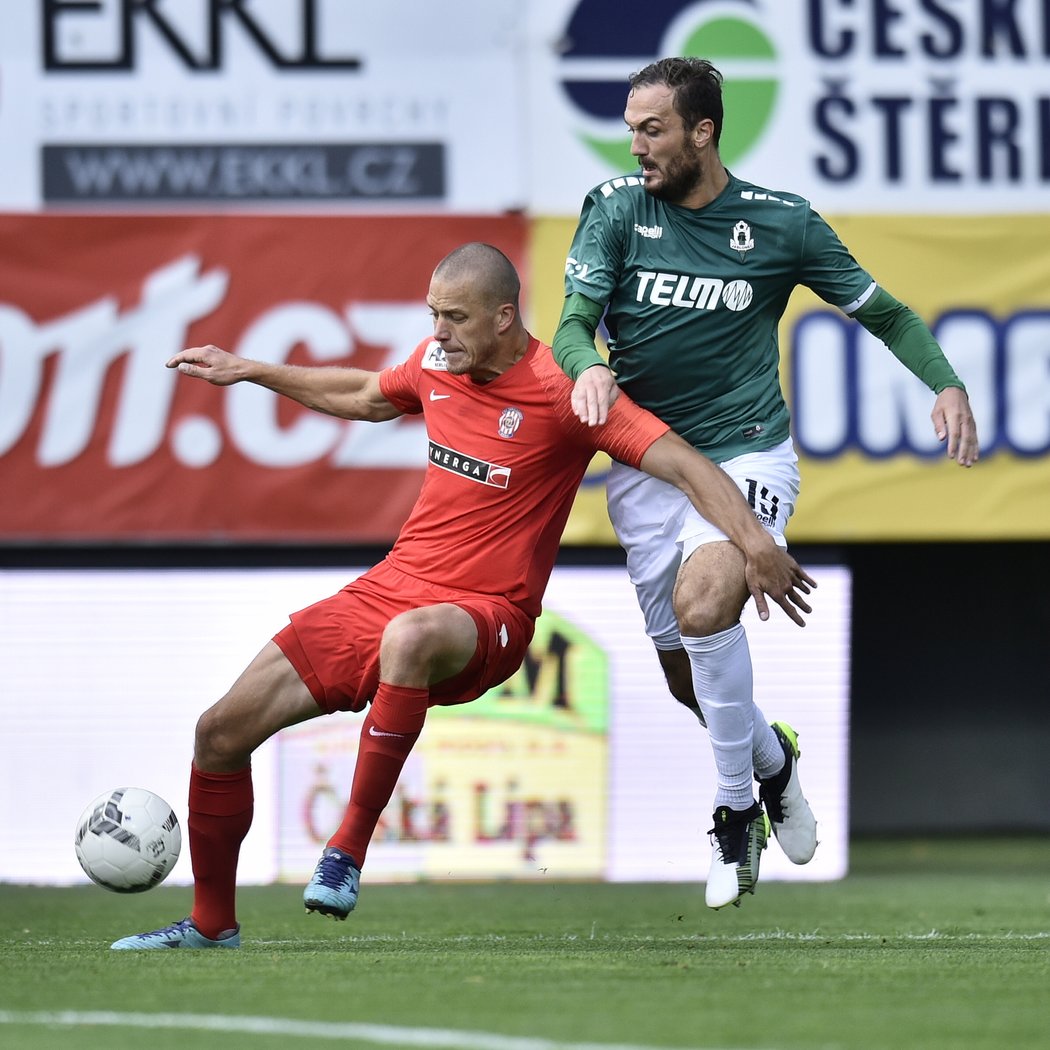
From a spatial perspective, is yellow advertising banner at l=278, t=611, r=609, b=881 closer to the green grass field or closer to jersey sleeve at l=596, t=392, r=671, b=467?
the green grass field

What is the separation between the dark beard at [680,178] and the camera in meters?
5.73

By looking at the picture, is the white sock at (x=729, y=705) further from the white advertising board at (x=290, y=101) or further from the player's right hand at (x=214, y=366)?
the white advertising board at (x=290, y=101)

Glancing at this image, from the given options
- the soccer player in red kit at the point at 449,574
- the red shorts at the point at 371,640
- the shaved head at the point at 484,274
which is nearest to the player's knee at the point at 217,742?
the soccer player in red kit at the point at 449,574

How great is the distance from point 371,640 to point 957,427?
1.79 metres

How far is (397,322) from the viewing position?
974 cm

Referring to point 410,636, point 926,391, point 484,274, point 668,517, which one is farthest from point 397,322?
point 410,636

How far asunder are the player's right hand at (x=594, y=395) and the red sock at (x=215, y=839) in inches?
59.5

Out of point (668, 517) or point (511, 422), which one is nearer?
point (511, 422)

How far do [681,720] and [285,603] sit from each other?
211cm

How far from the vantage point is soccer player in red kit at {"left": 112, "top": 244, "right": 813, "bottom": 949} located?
18.1ft

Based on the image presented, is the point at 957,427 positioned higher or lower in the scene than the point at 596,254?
lower

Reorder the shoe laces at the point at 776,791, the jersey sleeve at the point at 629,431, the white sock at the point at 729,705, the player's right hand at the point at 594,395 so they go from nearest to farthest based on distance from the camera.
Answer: the player's right hand at the point at 594,395, the jersey sleeve at the point at 629,431, the white sock at the point at 729,705, the shoe laces at the point at 776,791

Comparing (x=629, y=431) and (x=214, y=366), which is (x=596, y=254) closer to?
(x=629, y=431)

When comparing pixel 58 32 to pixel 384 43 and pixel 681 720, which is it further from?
pixel 681 720
